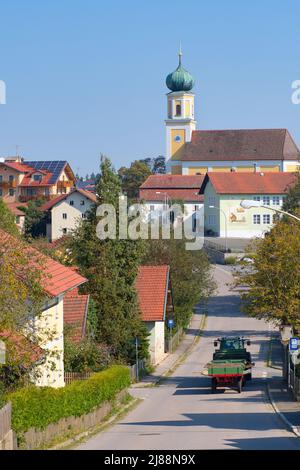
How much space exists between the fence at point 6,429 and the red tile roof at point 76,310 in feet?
62.3

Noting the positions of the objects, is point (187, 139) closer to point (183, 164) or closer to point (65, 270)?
point (183, 164)

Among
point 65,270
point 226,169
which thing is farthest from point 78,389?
point 226,169

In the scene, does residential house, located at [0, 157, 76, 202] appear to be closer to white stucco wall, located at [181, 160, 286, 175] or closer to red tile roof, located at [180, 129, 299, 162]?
white stucco wall, located at [181, 160, 286, 175]

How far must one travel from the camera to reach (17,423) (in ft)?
76.9

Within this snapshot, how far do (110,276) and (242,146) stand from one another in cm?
11290

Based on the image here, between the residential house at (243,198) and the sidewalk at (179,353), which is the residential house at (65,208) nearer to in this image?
the residential house at (243,198)

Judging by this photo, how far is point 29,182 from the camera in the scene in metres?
138

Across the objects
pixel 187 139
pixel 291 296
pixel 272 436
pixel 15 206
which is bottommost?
pixel 272 436

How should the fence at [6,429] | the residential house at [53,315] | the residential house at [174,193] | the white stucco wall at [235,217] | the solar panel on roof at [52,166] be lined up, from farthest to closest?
the solar panel on roof at [52,166], the residential house at [174,193], the white stucco wall at [235,217], the residential house at [53,315], the fence at [6,429]

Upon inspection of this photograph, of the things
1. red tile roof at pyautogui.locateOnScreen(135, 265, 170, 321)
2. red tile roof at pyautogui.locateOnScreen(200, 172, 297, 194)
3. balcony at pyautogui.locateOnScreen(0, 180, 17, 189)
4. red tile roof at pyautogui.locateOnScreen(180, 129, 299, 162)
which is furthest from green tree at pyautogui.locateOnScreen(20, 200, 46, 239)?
red tile roof at pyautogui.locateOnScreen(135, 265, 170, 321)

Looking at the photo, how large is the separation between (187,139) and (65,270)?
133 meters

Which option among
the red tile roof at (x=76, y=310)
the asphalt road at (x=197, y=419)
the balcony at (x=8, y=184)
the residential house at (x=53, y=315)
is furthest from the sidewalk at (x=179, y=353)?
the balcony at (x=8, y=184)

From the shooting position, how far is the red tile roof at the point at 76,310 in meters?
42.8

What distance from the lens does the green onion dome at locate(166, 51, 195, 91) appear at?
172 m
